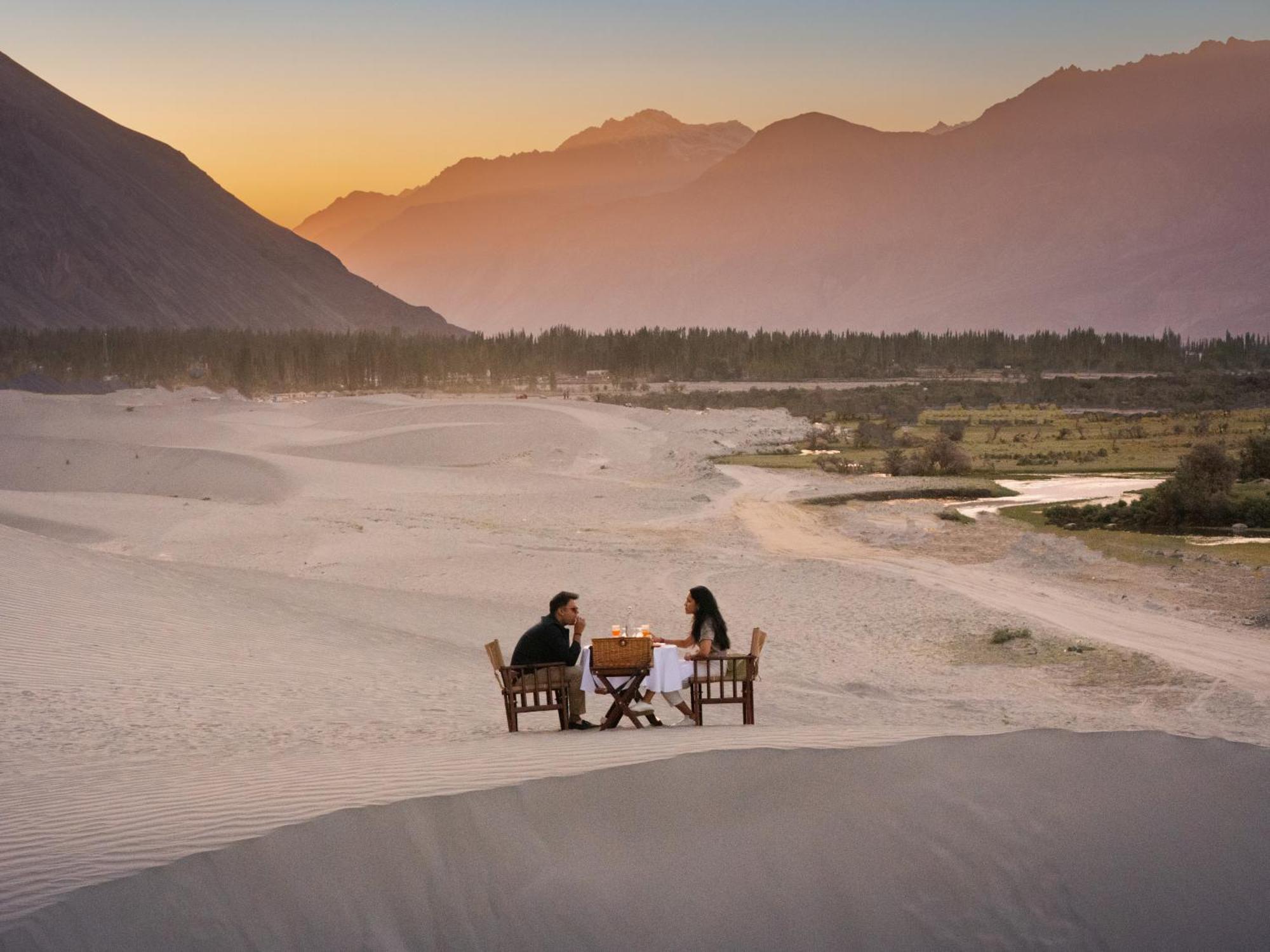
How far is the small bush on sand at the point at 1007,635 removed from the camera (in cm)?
1791

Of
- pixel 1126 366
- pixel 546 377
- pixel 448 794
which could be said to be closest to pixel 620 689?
pixel 448 794

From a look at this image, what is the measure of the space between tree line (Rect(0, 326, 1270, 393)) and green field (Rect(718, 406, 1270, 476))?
5559 cm

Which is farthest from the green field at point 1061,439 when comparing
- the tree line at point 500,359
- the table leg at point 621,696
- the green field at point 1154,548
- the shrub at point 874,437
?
the tree line at point 500,359

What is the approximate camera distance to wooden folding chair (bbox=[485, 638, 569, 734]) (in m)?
11.3

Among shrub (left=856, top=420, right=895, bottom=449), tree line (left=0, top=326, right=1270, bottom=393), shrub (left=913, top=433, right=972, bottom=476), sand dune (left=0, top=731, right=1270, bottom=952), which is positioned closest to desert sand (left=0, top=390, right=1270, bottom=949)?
sand dune (left=0, top=731, right=1270, bottom=952)

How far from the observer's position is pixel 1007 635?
1806cm

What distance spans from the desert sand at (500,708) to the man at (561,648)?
0.72 metres

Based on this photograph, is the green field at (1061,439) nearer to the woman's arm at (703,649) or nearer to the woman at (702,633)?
the woman at (702,633)

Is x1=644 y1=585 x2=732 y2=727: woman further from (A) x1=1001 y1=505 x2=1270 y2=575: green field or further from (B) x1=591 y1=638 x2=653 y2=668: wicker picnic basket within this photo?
(A) x1=1001 y1=505 x2=1270 y2=575: green field

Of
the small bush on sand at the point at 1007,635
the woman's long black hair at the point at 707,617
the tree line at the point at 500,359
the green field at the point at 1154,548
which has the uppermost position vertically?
the tree line at the point at 500,359

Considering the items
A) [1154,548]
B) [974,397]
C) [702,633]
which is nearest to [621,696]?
[702,633]

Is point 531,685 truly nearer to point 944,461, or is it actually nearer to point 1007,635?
point 1007,635

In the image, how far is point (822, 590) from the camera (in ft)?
72.5

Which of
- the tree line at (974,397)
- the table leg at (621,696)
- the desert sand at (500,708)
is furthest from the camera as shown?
the tree line at (974,397)
